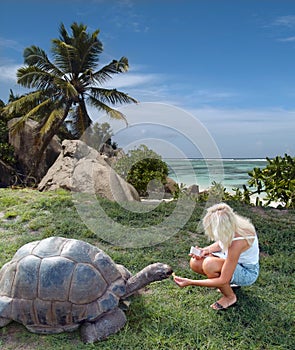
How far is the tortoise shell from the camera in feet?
10.0

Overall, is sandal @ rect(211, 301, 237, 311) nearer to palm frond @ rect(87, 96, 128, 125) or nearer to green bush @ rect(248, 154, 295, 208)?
green bush @ rect(248, 154, 295, 208)

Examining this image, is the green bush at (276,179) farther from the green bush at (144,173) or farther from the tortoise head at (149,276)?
the tortoise head at (149,276)

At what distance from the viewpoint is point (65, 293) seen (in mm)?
3051

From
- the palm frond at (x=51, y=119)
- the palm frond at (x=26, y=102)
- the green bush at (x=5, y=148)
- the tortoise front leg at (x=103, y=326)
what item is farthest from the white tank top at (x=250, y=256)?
the green bush at (x=5, y=148)

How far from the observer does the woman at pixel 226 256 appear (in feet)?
10.5

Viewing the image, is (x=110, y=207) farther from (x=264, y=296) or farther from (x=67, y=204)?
(x=264, y=296)

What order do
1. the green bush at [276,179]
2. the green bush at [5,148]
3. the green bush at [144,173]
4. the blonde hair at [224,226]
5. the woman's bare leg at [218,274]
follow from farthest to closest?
the green bush at [5,148]
the green bush at [144,173]
the green bush at [276,179]
the woman's bare leg at [218,274]
the blonde hair at [224,226]

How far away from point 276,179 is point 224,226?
19.2 ft

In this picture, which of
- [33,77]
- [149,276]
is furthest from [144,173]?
[149,276]

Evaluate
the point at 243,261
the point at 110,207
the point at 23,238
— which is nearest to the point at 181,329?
the point at 243,261

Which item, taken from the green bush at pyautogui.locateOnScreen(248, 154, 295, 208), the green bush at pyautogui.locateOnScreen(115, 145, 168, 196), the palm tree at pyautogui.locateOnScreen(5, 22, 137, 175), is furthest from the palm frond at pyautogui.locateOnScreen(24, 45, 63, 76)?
the green bush at pyautogui.locateOnScreen(248, 154, 295, 208)

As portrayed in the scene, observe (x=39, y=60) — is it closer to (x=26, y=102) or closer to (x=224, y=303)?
(x=26, y=102)

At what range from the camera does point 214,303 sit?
3.48m

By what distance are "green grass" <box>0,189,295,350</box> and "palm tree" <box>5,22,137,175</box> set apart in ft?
30.0
